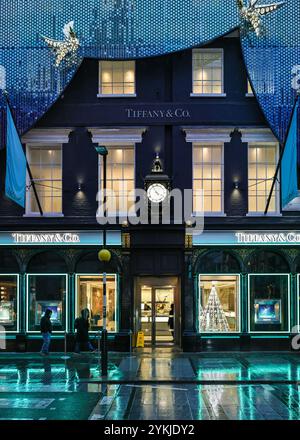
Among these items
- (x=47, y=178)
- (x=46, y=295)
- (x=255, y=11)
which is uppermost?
(x=255, y=11)

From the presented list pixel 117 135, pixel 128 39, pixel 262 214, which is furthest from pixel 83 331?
pixel 128 39

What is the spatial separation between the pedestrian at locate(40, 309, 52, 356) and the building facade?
1407 millimetres

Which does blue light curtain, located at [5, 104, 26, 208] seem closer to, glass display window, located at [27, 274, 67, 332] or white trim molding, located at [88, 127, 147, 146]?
white trim molding, located at [88, 127, 147, 146]

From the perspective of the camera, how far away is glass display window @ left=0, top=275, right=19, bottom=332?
25.4m

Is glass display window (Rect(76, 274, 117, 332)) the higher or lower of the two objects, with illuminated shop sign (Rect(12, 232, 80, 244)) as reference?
lower

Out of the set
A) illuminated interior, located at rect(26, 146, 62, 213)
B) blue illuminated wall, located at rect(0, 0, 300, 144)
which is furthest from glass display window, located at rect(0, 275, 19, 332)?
Result: blue illuminated wall, located at rect(0, 0, 300, 144)

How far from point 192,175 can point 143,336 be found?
6.80 meters

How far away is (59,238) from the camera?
25250 millimetres

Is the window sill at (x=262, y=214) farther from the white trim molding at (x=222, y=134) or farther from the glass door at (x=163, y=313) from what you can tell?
the glass door at (x=163, y=313)

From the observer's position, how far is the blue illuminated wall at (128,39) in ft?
80.6

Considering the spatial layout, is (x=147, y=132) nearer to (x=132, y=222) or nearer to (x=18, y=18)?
(x=132, y=222)

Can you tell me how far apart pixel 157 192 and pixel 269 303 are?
20.7 ft

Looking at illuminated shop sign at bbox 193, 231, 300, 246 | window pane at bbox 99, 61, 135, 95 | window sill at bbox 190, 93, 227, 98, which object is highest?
window pane at bbox 99, 61, 135, 95

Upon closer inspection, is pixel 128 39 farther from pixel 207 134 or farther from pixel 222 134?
pixel 222 134
